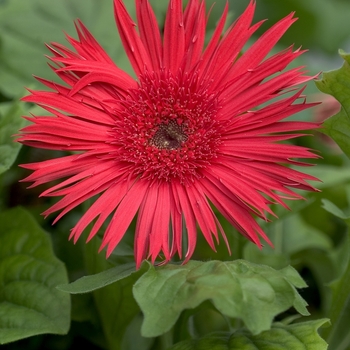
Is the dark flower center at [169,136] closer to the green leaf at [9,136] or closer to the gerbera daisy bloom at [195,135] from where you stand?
the gerbera daisy bloom at [195,135]

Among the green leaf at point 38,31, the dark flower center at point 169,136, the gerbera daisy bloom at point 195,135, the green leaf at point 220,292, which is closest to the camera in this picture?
the green leaf at point 220,292

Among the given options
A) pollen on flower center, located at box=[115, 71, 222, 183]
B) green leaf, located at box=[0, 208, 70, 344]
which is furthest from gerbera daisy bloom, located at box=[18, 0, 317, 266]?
green leaf, located at box=[0, 208, 70, 344]

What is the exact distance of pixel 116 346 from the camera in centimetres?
70

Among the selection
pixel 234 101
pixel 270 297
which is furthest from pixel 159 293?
pixel 234 101

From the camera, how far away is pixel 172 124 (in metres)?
0.67

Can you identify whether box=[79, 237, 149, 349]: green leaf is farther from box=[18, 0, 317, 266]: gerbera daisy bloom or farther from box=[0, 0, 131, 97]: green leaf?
box=[0, 0, 131, 97]: green leaf

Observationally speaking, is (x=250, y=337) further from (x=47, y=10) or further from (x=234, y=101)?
(x=47, y=10)

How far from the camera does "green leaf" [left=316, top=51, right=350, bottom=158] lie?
1.77 ft

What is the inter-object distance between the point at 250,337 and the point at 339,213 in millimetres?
170

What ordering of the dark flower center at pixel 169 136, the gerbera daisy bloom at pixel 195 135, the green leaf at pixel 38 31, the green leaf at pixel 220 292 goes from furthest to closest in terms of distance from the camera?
the green leaf at pixel 38 31, the dark flower center at pixel 169 136, the gerbera daisy bloom at pixel 195 135, the green leaf at pixel 220 292

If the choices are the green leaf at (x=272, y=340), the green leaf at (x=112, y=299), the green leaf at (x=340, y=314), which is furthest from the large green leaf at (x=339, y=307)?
the green leaf at (x=112, y=299)

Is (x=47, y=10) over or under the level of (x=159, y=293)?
over

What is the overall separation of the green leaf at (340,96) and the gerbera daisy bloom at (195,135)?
0.03 m

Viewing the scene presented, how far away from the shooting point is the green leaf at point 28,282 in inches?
22.8
